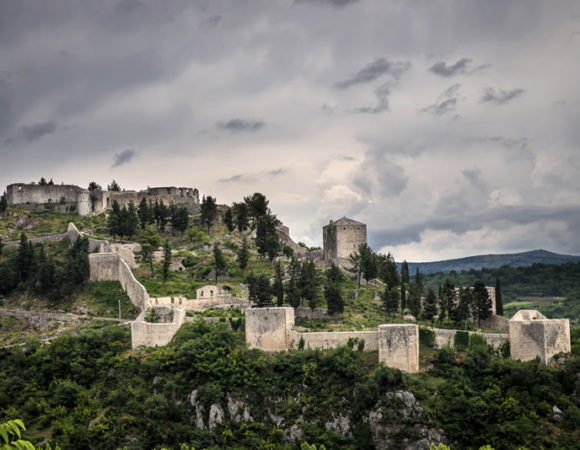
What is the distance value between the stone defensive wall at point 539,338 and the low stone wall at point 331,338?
7.32 meters

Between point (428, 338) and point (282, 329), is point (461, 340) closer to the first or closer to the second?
point (428, 338)

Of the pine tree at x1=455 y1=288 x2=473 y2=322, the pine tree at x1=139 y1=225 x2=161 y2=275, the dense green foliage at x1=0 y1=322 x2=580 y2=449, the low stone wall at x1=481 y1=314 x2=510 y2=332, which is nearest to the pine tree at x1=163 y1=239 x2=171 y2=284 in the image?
the pine tree at x1=139 y1=225 x2=161 y2=275

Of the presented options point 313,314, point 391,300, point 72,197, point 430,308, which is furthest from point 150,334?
point 72,197

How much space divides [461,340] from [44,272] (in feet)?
102

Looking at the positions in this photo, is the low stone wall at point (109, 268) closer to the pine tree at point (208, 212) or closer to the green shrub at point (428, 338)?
the pine tree at point (208, 212)

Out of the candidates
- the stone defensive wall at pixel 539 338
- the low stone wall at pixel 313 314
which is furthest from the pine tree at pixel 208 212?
the stone defensive wall at pixel 539 338

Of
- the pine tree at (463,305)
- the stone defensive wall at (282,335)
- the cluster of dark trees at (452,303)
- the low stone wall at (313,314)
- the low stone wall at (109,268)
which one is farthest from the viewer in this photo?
the low stone wall at (109,268)

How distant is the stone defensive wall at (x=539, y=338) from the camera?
31469 mm

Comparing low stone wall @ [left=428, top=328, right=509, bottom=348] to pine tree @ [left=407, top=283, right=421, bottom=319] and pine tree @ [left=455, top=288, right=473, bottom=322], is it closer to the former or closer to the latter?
pine tree @ [left=455, top=288, right=473, bottom=322]

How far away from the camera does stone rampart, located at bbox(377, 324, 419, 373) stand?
1280 inches

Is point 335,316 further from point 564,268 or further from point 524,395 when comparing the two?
point 564,268

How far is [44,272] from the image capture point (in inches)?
1854

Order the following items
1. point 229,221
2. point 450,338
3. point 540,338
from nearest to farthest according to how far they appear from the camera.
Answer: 1. point 540,338
2. point 450,338
3. point 229,221

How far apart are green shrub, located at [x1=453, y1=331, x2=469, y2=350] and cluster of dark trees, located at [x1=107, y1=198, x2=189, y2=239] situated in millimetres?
33594
